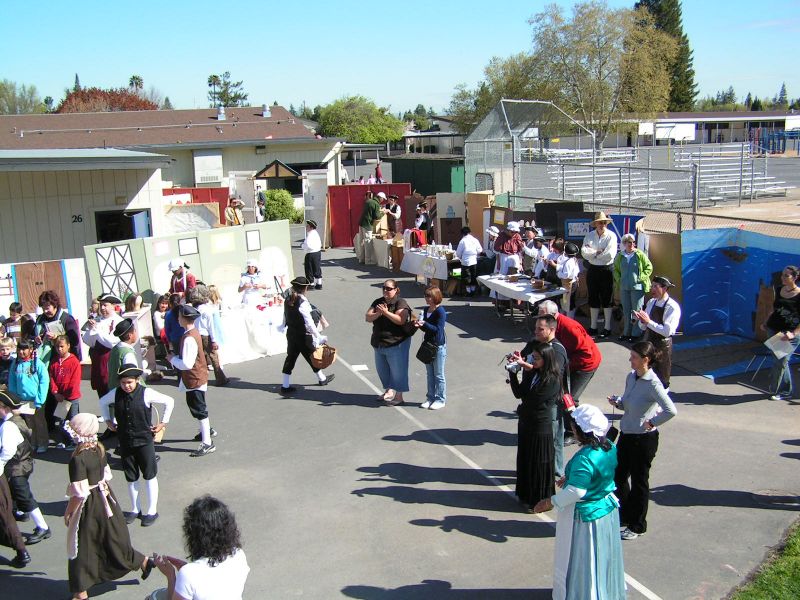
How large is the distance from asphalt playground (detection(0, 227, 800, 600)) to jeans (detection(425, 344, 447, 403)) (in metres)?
0.27

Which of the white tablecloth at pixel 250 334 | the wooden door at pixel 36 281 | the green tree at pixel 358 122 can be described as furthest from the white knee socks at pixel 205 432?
the green tree at pixel 358 122

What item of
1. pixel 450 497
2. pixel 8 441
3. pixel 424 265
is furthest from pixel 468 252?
pixel 8 441

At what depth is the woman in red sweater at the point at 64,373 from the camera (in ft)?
27.9

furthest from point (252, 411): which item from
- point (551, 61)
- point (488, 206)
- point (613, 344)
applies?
point (551, 61)

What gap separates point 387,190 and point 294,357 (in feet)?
46.6

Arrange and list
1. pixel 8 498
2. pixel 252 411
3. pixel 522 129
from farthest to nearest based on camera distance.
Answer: pixel 522 129, pixel 252 411, pixel 8 498

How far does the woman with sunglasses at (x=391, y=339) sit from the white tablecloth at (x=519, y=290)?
366 cm

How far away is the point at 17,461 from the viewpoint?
21.5ft

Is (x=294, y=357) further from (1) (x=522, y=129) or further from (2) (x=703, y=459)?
(1) (x=522, y=129)

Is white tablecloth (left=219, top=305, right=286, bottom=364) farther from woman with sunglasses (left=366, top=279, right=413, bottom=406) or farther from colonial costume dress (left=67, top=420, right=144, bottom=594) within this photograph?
colonial costume dress (left=67, top=420, right=144, bottom=594)

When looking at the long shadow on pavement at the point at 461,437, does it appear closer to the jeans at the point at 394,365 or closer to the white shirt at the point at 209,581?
the jeans at the point at 394,365

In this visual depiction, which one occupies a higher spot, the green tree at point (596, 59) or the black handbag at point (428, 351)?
the green tree at point (596, 59)

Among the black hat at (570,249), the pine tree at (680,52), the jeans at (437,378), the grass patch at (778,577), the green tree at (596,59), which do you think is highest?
the pine tree at (680,52)

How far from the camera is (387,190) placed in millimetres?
23906
